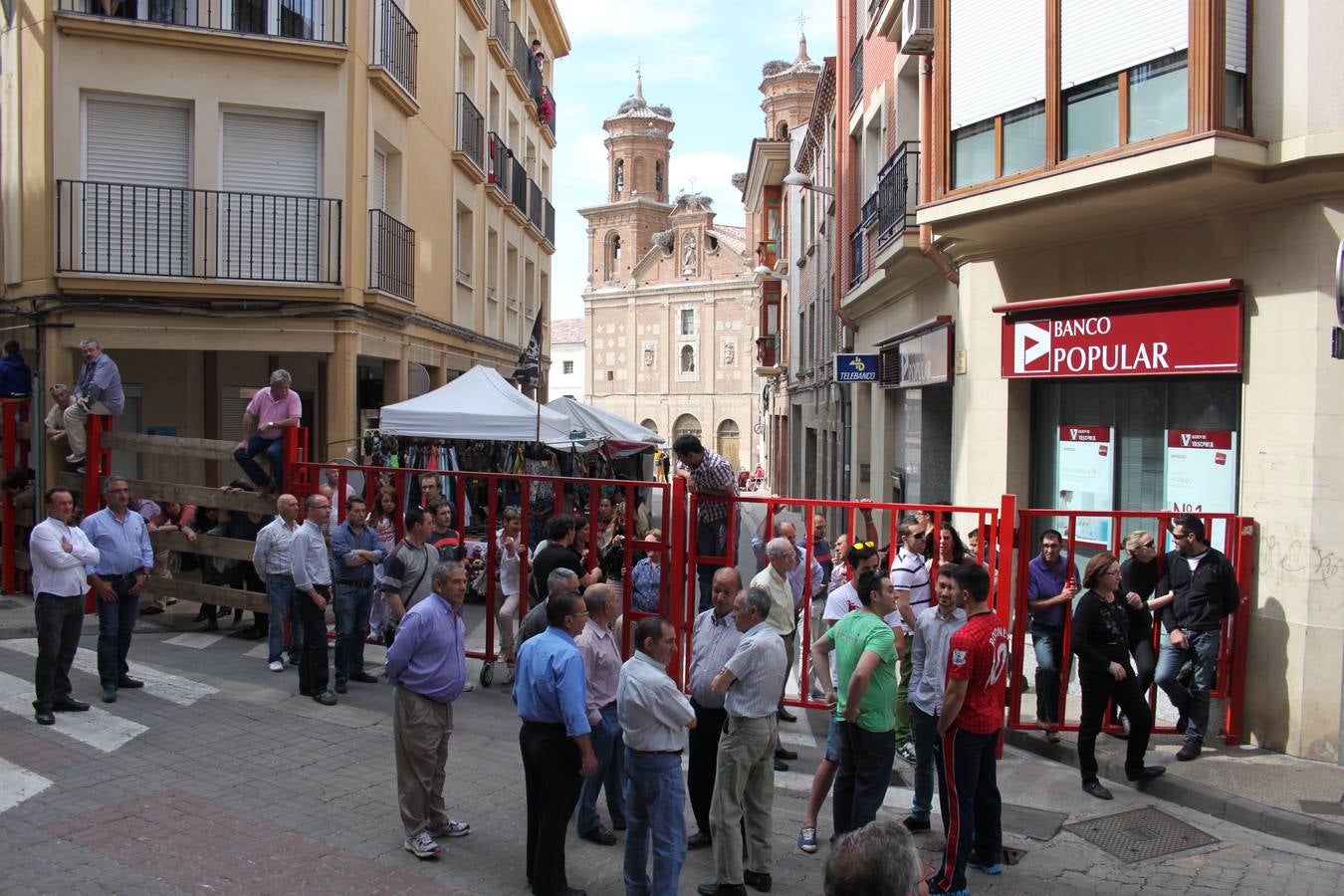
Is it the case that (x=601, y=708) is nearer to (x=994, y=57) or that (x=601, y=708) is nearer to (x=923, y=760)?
(x=923, y=760)

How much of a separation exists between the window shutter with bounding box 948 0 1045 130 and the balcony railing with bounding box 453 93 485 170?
1128 centimetres

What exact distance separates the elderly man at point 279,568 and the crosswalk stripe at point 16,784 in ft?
7.74

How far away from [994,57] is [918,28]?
1.92 meters

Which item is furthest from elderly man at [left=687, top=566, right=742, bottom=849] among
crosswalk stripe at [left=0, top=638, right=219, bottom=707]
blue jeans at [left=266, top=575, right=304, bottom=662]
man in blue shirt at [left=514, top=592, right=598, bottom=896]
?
crosswalk stripe at [left=0, top=638, right=219, bottom=707]

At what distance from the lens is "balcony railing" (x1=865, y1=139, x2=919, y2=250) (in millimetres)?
12742

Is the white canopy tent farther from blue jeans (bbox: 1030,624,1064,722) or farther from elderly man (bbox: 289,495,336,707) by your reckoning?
blue jeans (bbox: 1030,624,1064,722)

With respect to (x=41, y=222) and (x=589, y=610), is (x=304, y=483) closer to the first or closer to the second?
(x=589, y=610)

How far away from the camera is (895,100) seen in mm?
14320

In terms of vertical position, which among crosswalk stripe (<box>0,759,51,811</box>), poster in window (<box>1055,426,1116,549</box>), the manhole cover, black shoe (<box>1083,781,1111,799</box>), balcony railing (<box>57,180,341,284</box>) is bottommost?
the manhole cover

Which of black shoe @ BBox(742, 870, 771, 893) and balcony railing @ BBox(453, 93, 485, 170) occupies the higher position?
balcony railing @ BBox(453, 93, 485, 170)

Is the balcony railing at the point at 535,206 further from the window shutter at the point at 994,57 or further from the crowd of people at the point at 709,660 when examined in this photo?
the crowd of people at the point at 709,660

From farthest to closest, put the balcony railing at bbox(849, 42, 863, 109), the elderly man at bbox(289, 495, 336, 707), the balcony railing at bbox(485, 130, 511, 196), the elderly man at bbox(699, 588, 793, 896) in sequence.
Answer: the balcony railing at bbox(485, 130, 511, 196) < the balcony railing at bbox(849, 42, 863, 109) < the elderly man at bbox(289, 495, 336, 707) < the elderly man at bbox(699, 588, 793, 896)

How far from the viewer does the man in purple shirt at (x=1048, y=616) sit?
25.3 ft

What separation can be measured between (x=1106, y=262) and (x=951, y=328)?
7.79 feet
